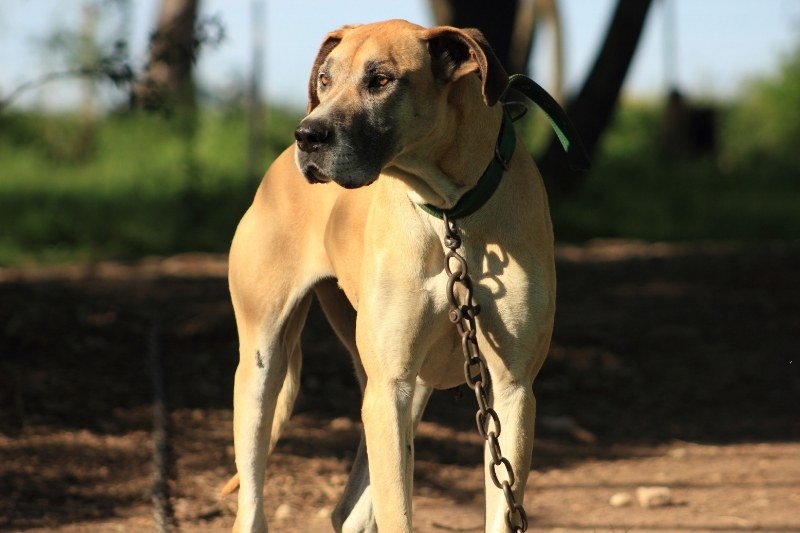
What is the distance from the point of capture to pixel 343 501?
4.79 metres

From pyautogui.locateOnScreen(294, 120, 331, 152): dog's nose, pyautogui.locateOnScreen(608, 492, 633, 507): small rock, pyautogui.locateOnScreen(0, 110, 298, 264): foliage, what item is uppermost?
pyautogui.locateOnScreen(294, 120, 331, 152): dog's nose

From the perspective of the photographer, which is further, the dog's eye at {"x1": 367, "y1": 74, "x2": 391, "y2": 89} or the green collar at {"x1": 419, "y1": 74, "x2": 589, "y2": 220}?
the green collar at {"x1": 419, "y1": 74, "x2": 589, "y2": 220}

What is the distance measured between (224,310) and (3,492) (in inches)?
128

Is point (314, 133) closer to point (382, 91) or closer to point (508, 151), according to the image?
point (382, 91)

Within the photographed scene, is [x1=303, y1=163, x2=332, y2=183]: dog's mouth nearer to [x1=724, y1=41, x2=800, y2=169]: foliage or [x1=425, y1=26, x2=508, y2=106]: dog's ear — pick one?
[x1=425, y1=26, x2=508, y2=106]: dog's ear

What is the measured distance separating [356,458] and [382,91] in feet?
5.46

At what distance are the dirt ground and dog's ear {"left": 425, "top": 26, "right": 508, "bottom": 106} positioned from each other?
6.91ft

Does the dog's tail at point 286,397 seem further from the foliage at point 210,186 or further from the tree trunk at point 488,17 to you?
the foliage at point 210,186

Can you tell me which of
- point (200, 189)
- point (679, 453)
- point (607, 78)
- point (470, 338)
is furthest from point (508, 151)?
point (200, 189)

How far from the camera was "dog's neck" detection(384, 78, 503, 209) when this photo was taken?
3.79 metres

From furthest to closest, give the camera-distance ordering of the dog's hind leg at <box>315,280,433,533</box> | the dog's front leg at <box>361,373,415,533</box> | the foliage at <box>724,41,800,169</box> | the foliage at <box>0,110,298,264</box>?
the foliage at <box>724,41,800,169</box>
the foliage at <box>0,110,298,264</box>
the dog's hind leg at <box>315,280,433,533</box>
the dog's front leg at <box>361,373,415,533</box>

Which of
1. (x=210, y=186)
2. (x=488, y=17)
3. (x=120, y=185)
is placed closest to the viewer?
(x=488, y=17)

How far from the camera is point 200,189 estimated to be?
41.9 ft

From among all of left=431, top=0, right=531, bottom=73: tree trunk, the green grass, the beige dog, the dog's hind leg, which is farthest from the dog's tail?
left=431, top=0, right=531, bottom=73: tree trunk
